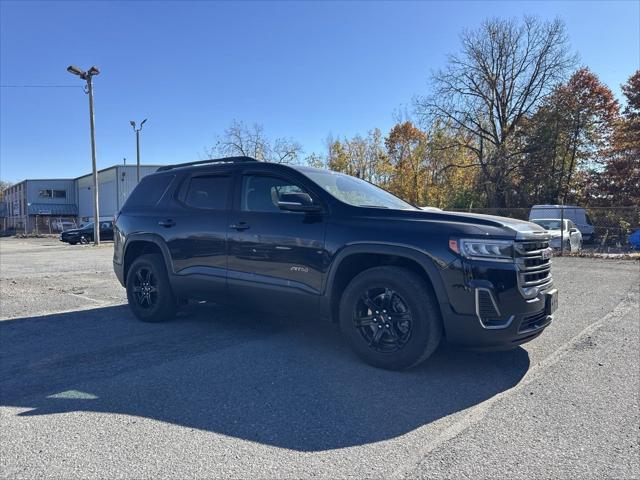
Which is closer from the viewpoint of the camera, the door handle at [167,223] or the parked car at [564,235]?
the door handle at [167,223]

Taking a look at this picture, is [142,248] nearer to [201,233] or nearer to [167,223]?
[167,223]

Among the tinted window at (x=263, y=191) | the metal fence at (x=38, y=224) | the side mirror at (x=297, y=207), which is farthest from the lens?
the metal fence at (x=38, y=224)

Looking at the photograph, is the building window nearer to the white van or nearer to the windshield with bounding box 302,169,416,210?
the white van

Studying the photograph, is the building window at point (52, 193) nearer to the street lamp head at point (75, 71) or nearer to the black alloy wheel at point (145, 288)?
the street lamp head at point (75, 71)

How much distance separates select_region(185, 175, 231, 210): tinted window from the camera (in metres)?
5.36

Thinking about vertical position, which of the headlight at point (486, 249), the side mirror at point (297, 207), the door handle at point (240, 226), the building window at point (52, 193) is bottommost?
the headlight at point (486, 249)

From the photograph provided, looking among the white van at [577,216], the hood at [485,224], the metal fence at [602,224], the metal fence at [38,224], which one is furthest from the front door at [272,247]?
the metal fence at [38,224]

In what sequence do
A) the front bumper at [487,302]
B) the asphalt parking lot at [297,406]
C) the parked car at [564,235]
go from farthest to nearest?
1. the parked car at [564,235]
2. the front bumper at [487,302]
3. the asphalt parking lot at [297,406]

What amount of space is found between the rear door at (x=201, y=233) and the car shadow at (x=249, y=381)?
2.00ft

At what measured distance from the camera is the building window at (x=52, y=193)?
2643 inches

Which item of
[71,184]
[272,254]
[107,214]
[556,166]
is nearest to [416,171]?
[556,166]

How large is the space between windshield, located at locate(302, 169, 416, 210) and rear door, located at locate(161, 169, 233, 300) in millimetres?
1080

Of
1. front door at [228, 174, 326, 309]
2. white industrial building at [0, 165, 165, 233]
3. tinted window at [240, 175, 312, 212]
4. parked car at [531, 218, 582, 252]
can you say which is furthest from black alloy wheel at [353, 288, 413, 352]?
white industrial building at [0, 165, 165, 233]

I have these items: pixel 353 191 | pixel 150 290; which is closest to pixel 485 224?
pixel 353 191
